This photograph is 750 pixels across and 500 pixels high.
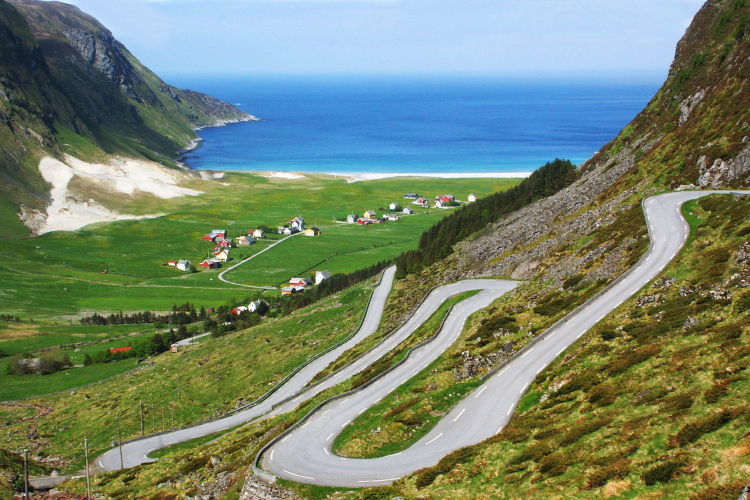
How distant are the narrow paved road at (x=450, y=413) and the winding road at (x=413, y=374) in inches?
2.2

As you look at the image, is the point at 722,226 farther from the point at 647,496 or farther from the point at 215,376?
the point at 215,376

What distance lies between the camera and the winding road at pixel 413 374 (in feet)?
105

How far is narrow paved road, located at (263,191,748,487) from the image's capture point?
103 ft

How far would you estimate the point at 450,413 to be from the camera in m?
36.0

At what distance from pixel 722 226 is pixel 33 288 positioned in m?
126

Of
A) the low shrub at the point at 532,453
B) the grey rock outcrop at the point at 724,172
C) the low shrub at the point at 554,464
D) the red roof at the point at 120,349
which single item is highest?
the grey rock outcrop at the point at 724,172

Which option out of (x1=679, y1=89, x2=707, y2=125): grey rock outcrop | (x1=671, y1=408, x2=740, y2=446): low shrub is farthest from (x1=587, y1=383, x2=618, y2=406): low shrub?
Answer: (x1=679, y1=89, x2=707, y2=125): grey rock outcrop

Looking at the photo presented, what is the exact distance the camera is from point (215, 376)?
7250cm

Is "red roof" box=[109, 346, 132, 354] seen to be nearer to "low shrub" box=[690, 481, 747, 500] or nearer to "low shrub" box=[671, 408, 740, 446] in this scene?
"low shrub" box=[671, 408, 740, 446]

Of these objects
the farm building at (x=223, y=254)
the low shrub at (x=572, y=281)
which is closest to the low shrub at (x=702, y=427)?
the low shrub at (x=572, y=281)

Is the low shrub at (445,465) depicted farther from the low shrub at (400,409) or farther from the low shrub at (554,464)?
the low shrub at (400,409)

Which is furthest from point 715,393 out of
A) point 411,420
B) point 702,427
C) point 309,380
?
point 309,380

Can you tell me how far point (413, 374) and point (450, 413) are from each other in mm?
9333

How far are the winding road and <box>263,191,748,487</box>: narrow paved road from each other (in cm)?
5
